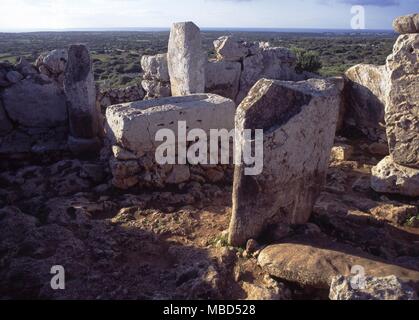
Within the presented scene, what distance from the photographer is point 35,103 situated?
7.95m

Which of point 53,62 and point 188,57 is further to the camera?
point 53,62

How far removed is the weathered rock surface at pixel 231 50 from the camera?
33.5ft

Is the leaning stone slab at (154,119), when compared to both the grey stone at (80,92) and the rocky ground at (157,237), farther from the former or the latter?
the grey stone at (80,92)

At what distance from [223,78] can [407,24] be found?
4.91 m

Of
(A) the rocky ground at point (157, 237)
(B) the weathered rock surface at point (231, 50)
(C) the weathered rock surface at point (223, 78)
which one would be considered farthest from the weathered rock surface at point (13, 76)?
(B) the weathered rock surface at point (231, 50)

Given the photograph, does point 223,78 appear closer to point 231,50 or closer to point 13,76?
point 231,50

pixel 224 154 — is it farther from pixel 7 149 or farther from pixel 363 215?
pixel 7 149

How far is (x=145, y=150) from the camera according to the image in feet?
20.8

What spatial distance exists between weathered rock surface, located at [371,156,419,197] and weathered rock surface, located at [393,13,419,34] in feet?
5.64

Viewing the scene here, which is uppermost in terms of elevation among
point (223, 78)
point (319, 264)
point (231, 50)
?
point (231, 50)

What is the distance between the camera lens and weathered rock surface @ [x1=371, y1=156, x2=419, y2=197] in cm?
591

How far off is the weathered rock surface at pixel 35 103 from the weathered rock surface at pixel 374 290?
6148 millimetres

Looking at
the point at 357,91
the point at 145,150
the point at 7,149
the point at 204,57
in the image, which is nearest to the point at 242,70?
the point at 204,57

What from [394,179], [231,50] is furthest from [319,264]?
[231,50]
